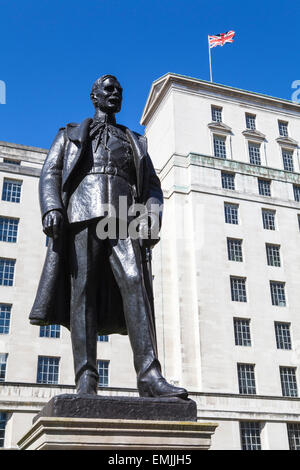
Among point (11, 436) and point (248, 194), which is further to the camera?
point (248, 194)

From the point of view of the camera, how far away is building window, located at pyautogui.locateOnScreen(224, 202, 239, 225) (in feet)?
168

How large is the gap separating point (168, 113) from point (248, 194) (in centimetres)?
1243

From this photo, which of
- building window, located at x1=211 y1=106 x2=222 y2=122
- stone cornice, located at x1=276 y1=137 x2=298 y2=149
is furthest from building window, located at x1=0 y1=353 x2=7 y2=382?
stone cornice, located at x1=276 y1=137 x2=298 y2=149

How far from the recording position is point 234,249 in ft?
164

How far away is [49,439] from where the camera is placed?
5145mm

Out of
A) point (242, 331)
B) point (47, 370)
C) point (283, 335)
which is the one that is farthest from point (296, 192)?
point (47, 370)

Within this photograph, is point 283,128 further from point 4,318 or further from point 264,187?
point 4,318

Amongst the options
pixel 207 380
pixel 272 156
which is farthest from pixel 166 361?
pixel 272 156

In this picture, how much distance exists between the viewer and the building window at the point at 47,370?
4038 centimetres

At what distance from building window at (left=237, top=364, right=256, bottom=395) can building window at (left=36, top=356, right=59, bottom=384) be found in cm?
1518

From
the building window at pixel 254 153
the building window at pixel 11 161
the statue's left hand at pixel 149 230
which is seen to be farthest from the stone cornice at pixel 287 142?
the statue's left hand at pixel 149 230

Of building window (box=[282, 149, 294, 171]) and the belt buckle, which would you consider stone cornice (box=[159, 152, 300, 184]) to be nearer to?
building window (box=[282, 149, 294, 171])
